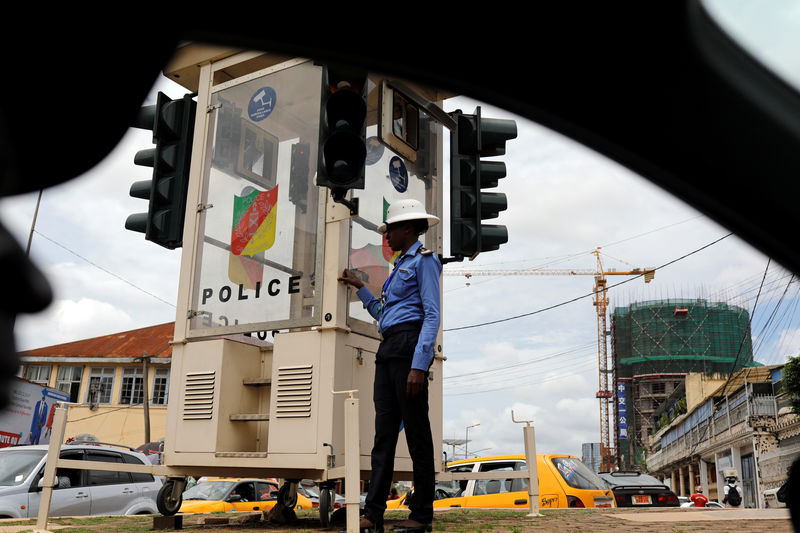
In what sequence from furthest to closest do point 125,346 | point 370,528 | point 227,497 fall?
point 125,346 → point 227,497 → point 370,528

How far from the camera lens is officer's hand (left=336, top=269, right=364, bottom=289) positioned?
21.3 ft

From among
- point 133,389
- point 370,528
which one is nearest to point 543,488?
point 370,528

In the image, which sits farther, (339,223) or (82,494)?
(82,494)

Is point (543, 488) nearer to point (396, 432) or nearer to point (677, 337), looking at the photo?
point (396, 432)

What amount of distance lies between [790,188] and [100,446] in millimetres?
18339

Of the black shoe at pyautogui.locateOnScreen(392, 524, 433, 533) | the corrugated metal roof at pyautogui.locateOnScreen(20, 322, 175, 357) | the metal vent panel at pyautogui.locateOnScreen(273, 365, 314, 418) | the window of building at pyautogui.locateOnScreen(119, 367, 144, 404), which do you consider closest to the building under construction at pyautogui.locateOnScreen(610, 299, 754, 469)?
the corrugated metal roof at pyautogui.locateOnScreen(20, 322, 175, 357)

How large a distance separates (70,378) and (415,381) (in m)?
60.4

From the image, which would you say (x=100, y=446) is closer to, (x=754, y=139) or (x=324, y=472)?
(x=324, y=472)

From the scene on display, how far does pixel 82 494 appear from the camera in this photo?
15922mm

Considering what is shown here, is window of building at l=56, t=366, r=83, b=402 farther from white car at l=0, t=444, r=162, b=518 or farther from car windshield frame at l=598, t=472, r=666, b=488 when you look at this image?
car windshield frame at l=598, t=472, r=666, b=488

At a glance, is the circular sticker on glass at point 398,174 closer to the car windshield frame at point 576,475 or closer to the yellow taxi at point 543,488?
the yellow taxi at point 543,488

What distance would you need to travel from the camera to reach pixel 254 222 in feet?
24.3

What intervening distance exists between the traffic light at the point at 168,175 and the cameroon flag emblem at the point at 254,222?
1.77 feet

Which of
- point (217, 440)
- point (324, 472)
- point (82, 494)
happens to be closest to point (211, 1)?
point (324, 472)
